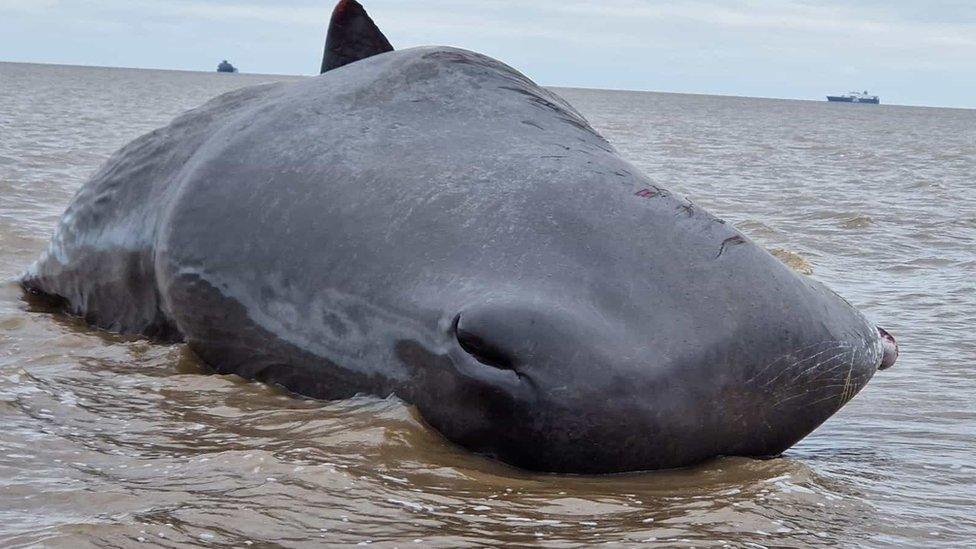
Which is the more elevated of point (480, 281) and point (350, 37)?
point (350, 37)

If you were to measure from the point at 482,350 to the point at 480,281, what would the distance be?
236 mm

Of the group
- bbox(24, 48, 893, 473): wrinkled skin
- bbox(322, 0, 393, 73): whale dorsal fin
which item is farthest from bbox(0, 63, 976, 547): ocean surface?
bbox(322, 0, 393, 73): whale dorsal fin

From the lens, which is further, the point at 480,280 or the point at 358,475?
the point at 480,280

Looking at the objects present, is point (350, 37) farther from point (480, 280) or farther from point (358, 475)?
point (358, 475)

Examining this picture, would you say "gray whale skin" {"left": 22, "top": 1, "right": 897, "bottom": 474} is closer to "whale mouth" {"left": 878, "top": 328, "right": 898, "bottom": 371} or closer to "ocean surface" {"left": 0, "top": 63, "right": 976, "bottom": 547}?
"whale mouth" {"left": 878, "top": 328, "right": 898, "bottom": 371}

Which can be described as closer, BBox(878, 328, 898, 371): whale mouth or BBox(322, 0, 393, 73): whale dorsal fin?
BBox(878, 328, 898, 371): whale mouth

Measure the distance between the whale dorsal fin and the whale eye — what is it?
1931mm

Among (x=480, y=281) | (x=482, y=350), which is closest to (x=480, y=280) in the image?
(x=480, y=281)

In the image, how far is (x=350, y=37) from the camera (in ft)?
16.4

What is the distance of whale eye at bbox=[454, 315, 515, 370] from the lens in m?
3.36

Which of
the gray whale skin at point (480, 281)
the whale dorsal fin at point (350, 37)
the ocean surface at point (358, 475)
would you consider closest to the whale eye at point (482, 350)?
the gray whale skin at point (480, 281)

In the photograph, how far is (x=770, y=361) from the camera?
3572 millimetres

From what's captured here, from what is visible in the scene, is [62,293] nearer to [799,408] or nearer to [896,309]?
[799,408]

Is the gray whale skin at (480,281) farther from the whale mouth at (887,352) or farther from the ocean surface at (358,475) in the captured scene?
the ocean surface at (358,475)
